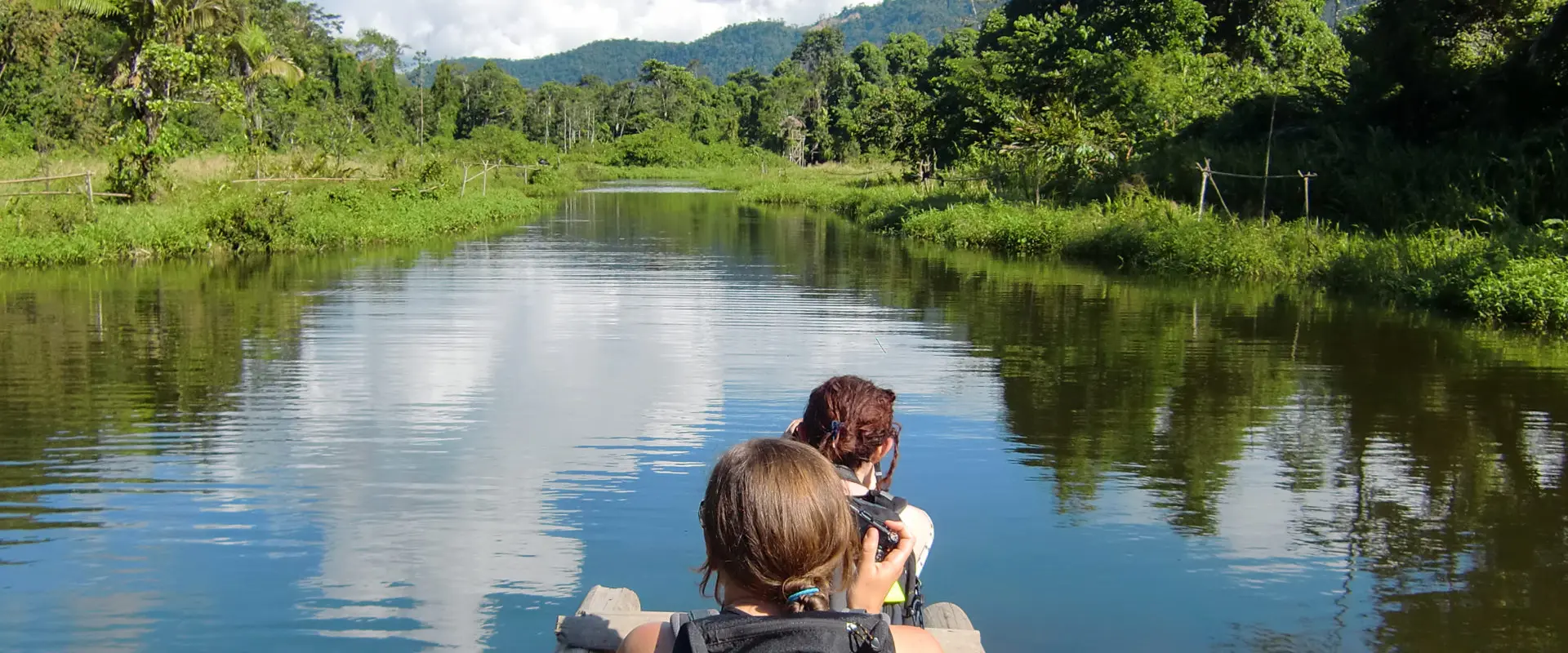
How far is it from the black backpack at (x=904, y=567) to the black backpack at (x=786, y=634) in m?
0.55

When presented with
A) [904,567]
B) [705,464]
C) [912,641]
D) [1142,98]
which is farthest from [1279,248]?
[912,641]

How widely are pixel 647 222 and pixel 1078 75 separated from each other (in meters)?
10.6

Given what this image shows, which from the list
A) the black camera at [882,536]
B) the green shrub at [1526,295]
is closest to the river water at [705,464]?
the green shrub at [1526,295]

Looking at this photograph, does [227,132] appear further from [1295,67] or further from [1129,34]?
[1295,67]

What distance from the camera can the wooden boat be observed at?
3.37 meters

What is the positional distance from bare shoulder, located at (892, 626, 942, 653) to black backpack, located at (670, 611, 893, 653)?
0.60 ft

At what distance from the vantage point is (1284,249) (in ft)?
59.0

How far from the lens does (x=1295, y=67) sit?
102 ft

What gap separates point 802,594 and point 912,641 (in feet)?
0.94

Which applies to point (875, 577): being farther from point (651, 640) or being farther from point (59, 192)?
point (59, 192)

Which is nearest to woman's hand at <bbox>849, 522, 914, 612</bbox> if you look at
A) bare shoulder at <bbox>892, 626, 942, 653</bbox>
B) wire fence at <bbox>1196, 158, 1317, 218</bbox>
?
bare shoulder at <bbox>892, 626, 942, 653</bbox>

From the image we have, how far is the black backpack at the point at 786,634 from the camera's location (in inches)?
89.5

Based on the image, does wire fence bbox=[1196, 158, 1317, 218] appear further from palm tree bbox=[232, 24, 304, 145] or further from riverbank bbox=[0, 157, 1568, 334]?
palm tree bbox=[232, 24, 304, 145]

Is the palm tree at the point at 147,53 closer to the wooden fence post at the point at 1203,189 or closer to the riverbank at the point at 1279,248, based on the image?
the riverbank at the point at 1279,248
